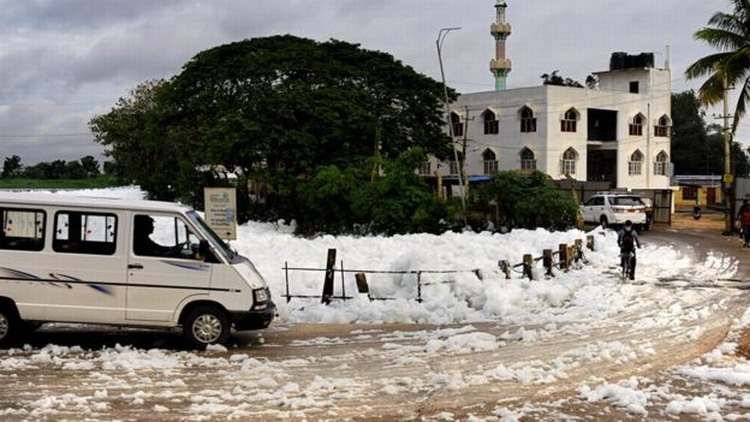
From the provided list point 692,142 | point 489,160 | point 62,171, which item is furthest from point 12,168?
point 692,142

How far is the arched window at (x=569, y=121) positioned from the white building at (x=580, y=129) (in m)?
0.07

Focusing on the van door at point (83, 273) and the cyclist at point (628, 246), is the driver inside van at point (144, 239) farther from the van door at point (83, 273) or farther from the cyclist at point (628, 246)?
the cyclist at point (628, 246)

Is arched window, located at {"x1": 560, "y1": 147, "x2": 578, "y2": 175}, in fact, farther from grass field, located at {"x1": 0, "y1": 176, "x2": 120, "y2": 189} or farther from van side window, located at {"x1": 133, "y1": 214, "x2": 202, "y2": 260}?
van side window, located at {"x1": 133, "y1": 214, "x2": 202, "y2": 260}

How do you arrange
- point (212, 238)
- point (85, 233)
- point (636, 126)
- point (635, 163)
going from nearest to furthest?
point (85, 233) < point (212, 238) < point (636, 126) < point (635, 163)

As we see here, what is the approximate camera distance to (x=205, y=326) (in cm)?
1141

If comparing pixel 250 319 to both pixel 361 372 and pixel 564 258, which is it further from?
pixel 564 258

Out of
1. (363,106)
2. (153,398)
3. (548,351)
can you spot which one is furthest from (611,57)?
(153,398)

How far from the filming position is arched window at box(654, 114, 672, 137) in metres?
60.2

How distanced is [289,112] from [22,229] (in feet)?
101

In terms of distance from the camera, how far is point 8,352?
1095 centimetres

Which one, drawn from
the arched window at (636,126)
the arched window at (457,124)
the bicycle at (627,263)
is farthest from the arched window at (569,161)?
the bicycle at (627,263)

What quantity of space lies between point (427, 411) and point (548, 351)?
3.65 m

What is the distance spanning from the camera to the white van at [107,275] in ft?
37.0

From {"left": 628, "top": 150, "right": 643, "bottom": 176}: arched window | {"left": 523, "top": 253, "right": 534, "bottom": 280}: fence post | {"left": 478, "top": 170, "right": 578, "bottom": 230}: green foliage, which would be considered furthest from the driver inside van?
{"left": 628, "top": 150, "right": 643, "bottom": 176}: arched window
